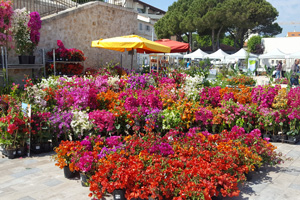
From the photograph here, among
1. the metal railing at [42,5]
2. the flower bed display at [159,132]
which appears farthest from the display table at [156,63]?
the metal railing at [42,5]

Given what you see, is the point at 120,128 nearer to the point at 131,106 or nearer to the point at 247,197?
the point at 131,106

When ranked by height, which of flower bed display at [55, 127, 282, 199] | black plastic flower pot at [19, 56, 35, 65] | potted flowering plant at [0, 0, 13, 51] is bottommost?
flower bed display at [55, 127, 282, 199]

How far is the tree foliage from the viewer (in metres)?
34.2

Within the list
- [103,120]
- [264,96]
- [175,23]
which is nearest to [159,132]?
[103,120]

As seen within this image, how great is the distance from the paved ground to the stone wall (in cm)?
739

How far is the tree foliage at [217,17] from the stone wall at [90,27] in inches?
842

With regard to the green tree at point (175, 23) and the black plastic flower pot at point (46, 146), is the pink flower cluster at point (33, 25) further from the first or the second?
the green tree at point (175, 23)

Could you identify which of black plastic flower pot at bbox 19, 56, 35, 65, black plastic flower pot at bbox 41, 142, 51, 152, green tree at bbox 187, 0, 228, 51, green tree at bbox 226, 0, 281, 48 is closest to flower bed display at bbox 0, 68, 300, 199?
black plastic flower pot at bbox 41, 142, 51, 152

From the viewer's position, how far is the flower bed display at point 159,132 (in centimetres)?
349

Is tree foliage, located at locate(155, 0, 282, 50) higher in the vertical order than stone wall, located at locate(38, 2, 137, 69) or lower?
higher

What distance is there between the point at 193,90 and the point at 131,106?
227 cm

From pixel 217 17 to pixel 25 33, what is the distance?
95.2 ft

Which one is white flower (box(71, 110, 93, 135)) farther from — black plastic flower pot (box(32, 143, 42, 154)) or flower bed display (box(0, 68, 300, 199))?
black plastic flower pot (box(32, 143, 42, 154))

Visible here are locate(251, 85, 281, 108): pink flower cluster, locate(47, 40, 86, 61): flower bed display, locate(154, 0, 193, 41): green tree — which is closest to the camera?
locate(251, 85, 281, 108): pink flower cluster
